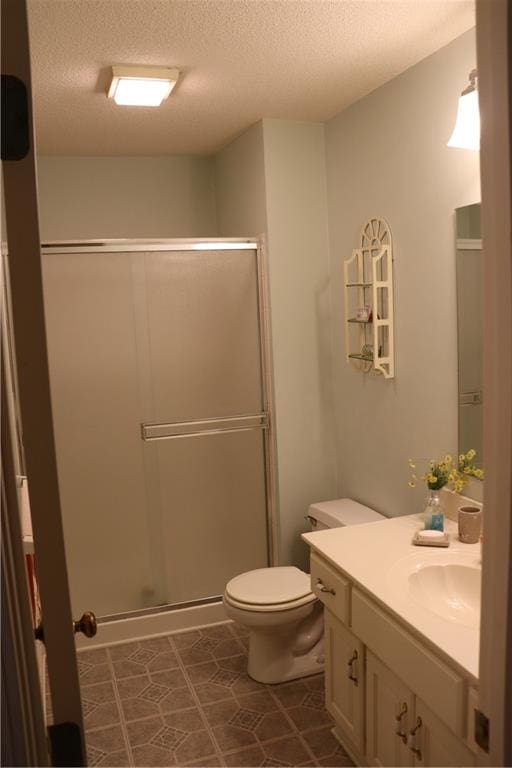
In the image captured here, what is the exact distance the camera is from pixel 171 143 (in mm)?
3656

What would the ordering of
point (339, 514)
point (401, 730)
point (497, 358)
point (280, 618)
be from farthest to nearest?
1. point (339, 514)
2. point (280, 618)
3. point (401, 730)
4. point (497, 358)

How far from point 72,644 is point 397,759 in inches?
56.4

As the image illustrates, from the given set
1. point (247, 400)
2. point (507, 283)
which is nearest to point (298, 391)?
point (247, 400)

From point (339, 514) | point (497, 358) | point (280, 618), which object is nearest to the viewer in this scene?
point (497, 358)

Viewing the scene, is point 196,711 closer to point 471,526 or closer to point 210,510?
point 210,510

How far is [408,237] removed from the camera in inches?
107

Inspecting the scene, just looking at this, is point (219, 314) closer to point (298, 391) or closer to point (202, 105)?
point (298, 391)

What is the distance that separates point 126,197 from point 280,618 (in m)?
2.63

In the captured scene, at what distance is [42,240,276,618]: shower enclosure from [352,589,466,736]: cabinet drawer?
1452 millimetres

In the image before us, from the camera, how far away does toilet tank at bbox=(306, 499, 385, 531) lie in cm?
303

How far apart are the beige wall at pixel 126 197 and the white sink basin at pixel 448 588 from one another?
275 centimetres

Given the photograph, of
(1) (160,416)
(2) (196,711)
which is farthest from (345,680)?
(1) (160,416)

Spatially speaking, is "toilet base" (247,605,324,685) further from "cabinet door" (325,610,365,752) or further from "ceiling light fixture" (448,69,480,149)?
"ceiling light fixture" (448,69,480,149)

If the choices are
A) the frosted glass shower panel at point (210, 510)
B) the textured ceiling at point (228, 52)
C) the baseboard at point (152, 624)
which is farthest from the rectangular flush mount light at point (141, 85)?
the baseboard at point (152, 624)
